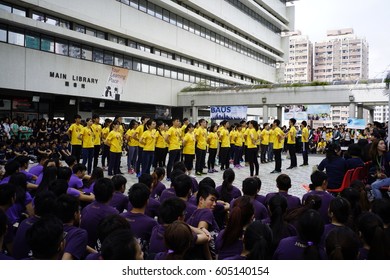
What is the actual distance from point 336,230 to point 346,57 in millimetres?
110373

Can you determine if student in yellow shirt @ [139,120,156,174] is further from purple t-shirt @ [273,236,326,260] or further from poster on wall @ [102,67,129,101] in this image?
poster on wall @ [102,67,129,101]

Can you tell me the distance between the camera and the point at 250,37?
39.2 meters

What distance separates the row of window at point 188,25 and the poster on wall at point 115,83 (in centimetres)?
456

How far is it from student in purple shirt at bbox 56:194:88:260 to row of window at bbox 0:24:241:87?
1601 cm

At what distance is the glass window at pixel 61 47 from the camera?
19.5 meters

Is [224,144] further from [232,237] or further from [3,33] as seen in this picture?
[3,33]

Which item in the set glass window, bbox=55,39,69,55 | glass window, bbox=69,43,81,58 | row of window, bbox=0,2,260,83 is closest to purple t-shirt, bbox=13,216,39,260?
row of window, bbox=0,2,260,83

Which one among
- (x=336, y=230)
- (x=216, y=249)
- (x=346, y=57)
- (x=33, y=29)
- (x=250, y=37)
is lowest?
(x=216, y=249)

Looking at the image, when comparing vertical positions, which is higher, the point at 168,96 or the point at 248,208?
the point at 168,96

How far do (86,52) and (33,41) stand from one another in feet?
12.0

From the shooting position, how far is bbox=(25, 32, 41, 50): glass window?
1789 cm
